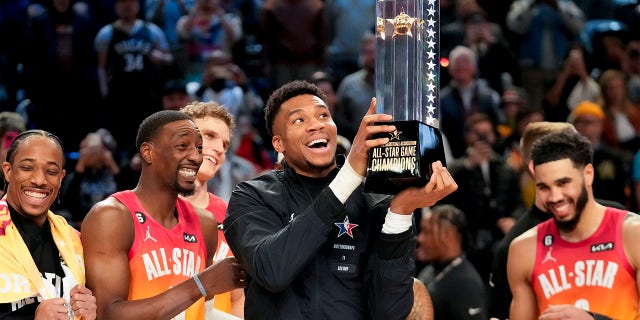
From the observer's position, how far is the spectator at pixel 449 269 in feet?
24.8

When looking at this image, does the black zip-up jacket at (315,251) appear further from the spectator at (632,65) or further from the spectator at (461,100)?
the spectator at (632,65)

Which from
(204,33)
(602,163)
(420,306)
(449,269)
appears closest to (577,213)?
(420,306)

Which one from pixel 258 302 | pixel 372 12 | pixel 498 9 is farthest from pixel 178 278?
pixel 498 9

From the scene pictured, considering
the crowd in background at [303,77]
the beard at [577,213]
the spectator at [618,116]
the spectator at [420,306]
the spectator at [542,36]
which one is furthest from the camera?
the spectator at [542,36]

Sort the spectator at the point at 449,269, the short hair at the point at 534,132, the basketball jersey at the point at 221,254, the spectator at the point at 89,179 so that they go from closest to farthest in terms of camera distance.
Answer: the basketball jersey at the point at 221,254, the short hair at the point at 534,132, the spectator at the point at 449,269, the spectator at the point at 89,179

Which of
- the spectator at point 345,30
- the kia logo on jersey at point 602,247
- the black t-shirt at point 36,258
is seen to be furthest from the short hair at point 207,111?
the spectator at point 345,30

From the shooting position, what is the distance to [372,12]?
11906 mm

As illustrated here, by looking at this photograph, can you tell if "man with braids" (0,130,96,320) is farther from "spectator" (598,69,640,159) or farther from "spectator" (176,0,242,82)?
"spectator" (598,69,640,159)

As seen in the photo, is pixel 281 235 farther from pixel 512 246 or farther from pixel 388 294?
pixel 512 246

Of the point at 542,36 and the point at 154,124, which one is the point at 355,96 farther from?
the point at 154,124

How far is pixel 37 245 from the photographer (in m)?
5.02

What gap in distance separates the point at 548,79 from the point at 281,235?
8.44 metres

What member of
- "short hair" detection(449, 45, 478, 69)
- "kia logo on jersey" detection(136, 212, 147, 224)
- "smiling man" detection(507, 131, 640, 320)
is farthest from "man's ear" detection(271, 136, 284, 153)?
"short hair" detection(449, 45, 478, 69)

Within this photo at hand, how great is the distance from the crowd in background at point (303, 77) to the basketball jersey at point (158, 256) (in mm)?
3825
